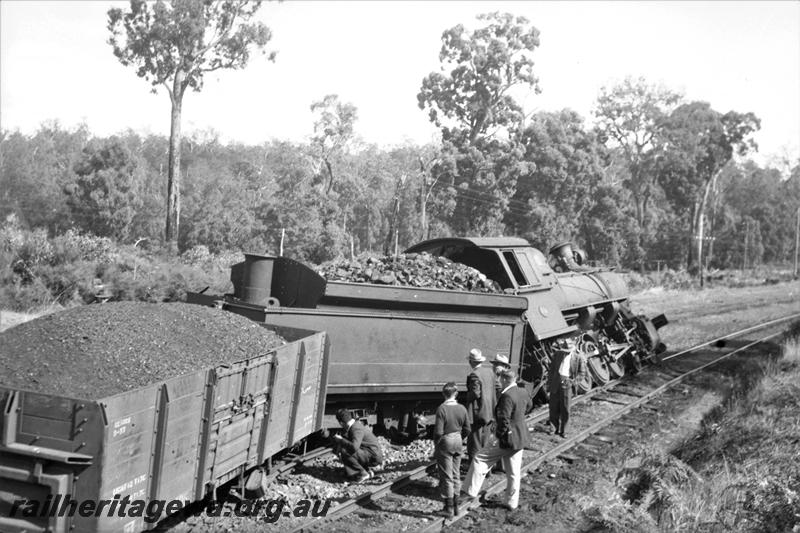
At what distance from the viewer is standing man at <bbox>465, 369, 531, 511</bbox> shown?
7.15m

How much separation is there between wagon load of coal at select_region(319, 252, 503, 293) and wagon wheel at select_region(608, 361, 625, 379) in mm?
4630

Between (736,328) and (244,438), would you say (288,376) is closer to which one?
(244,438)

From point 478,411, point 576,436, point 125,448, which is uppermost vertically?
point 125,448

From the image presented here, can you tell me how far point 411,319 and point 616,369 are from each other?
22.7 ft

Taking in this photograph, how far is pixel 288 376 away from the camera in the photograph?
22.9ft

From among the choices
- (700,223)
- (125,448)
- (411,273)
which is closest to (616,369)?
(411,273)

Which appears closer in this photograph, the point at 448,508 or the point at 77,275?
the point at 448,508

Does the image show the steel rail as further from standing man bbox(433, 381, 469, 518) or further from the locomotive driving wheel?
the locomotive driving wheel

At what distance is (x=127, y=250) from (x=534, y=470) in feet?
60.3

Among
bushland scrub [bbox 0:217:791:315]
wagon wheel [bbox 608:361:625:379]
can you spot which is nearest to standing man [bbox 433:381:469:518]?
wagon wheel [bbox 608:361:625:379]

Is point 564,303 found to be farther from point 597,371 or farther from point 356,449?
point 356,449

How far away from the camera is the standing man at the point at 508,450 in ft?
23.5

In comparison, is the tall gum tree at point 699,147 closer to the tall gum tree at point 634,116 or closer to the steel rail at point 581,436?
the tall gum tree at point 634,116

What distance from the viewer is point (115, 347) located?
5.76m
